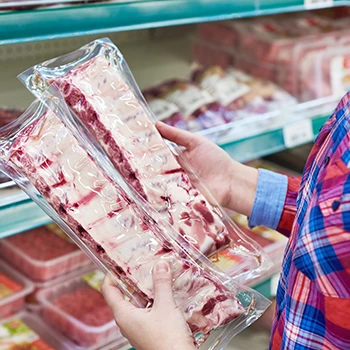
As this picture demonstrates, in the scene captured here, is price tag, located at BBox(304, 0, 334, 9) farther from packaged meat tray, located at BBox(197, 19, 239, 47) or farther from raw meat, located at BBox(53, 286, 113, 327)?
raw meat, located at BBox(53, 286, 113, 327)

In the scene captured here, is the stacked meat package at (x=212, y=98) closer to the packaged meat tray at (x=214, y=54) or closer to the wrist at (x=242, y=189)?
the packaged meat tray at (x=214, y=54)

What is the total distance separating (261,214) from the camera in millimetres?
1356

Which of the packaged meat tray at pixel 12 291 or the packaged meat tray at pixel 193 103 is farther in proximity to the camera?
the packaged meat tray at pixel 193 103

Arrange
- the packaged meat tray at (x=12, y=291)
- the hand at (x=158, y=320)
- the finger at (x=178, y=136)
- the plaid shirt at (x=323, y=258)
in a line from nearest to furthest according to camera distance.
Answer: the plaid shirt at (x=323, y=258), the hand at (x=158, y=320), the finger at (x=178, y=136), the packaged meat tray at (x=12, y=291)

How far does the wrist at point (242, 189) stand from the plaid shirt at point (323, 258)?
42 centimetres

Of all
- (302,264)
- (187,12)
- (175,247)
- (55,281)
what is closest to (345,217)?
(302,264)

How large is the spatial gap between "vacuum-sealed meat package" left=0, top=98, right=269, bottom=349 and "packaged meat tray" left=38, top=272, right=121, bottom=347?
550mm

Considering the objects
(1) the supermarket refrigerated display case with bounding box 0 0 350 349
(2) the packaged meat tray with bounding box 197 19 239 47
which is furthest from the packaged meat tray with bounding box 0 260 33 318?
(2) the packaged meat tray with bounding box 197 19 239 47

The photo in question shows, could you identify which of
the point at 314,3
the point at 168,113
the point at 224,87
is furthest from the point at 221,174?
the point at 224,87

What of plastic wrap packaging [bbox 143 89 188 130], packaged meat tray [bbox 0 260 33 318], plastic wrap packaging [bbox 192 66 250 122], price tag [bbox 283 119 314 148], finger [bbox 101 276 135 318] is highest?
finger [bbox 101 276 135 318]

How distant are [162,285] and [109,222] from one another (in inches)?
6.0

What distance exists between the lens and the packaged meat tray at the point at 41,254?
5.57 ft

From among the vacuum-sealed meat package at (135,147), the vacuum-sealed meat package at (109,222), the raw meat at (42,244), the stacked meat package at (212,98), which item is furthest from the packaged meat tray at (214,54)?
the vacuum-sealed meat package at (109,222)

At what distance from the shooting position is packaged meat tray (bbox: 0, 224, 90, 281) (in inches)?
66.8
